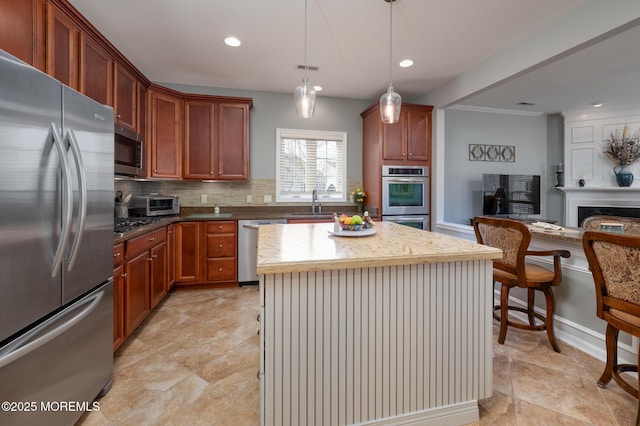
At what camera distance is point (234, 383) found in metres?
1.86

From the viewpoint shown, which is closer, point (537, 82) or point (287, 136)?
point (537, 82)

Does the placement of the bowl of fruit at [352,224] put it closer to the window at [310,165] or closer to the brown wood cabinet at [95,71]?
the brown wood cabinet at [95,71]

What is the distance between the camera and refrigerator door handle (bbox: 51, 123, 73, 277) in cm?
124

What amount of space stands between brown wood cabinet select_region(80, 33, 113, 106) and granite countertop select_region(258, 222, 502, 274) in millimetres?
1938

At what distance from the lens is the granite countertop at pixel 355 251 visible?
1.23 meters

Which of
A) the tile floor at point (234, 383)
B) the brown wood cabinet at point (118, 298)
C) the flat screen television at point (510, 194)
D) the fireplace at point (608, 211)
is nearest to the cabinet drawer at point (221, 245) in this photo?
the tile floor at point (234, 383)

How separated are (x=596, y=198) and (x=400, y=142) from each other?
3.93 m

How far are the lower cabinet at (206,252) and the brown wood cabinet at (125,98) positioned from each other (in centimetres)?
125

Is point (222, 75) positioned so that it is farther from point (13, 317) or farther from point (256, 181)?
point (13, 317)

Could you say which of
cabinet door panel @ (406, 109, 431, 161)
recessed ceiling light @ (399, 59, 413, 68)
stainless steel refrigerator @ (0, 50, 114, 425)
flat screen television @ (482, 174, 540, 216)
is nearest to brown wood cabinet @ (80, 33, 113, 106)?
stainless steel refrigerator @ (0, 50, 114, 425)

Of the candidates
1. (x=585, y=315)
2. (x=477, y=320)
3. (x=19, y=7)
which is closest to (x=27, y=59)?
(x=19, y=7)

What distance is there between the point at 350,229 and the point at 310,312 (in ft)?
2.54

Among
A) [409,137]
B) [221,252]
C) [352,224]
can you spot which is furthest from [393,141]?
[221,252]

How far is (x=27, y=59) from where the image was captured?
1.71 metres
